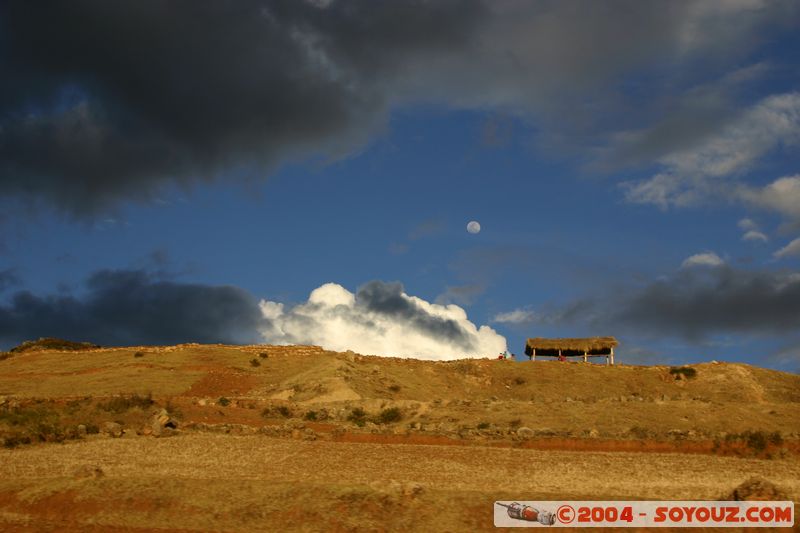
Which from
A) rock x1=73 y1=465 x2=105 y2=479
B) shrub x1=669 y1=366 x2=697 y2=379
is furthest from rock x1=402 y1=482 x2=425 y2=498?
shrub x1=669 y1=366 x2=697 y2=379

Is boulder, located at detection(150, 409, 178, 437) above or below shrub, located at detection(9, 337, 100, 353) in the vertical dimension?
below

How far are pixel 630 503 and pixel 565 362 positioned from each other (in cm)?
4943

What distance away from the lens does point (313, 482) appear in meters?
27.3

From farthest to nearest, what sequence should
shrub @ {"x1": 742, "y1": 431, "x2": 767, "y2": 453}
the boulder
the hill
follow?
the boulder → shrub @ {"x1": 742, "y1": 431, "x2": 767, "y2": 453} → the hill

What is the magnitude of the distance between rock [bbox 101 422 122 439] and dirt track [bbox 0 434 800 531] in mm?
1406

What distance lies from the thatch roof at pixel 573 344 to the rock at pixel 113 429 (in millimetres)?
48921

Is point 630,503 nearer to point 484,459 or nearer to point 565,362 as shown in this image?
point 484,459

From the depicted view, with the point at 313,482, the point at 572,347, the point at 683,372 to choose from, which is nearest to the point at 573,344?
the point at 572,347

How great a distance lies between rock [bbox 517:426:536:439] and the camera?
3759 centimetres

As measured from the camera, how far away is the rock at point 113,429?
37.2 meters

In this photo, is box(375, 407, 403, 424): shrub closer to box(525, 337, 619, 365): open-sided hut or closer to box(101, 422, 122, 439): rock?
box(101, 422, 122, 439): rock

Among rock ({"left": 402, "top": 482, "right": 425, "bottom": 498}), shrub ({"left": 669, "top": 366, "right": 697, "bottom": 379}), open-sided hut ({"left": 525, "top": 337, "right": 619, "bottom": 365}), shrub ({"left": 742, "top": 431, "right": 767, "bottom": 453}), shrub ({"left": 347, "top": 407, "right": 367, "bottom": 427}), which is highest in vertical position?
open-sided hut ({"left": 525, "top": 337, "right": 619, "bottom": 365})

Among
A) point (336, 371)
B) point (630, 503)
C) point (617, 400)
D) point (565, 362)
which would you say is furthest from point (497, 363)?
point (630, 503)

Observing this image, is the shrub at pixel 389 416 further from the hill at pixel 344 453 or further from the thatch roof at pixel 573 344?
the thatch roof at pixel 573 344
